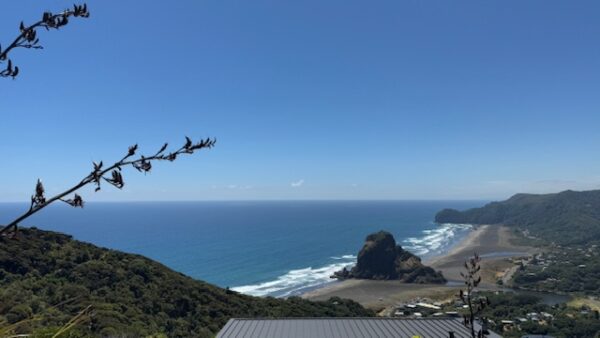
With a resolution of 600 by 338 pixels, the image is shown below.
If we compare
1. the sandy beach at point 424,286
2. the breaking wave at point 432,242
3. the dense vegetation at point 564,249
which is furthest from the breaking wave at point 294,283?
the dense vegetation at point 564,249

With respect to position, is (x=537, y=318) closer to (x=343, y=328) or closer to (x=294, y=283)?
(x=294, y=283)

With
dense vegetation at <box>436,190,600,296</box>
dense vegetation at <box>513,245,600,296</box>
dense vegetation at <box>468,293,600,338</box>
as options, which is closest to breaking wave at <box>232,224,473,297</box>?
dense vegetation at <box>513,245,600,296</box>

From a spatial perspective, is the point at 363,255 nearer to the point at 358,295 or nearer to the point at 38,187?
the point at 358,295

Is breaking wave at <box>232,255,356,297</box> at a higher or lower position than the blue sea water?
lower

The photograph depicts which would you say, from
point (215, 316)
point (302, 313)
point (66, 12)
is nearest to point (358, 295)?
point (302, 313)

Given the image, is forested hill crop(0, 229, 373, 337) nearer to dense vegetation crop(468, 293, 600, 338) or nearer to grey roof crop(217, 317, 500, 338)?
grey roof crop(217, 317, 500, 338)

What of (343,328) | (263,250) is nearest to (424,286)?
(263,250)
